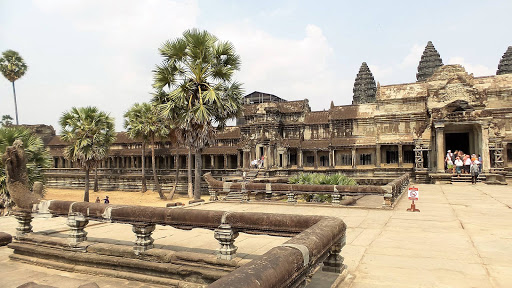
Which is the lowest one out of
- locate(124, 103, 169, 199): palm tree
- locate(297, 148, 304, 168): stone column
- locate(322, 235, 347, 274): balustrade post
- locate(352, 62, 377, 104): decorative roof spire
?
locate(322, 235, 347, 274): balustrade post

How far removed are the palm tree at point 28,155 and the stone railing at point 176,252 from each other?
1178 centimetres

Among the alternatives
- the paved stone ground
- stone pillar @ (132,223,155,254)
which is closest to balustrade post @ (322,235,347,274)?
the paved stone ground

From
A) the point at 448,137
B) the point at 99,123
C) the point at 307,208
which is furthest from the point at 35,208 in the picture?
the point at 448,137

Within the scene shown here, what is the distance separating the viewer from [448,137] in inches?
1320

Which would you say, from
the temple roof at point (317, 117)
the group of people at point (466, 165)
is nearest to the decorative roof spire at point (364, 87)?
the temple roof at point (317, 117)

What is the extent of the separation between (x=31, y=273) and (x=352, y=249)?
5.56m

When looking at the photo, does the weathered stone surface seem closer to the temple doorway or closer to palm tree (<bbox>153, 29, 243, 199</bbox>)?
palm tree (<bbox>153, 29, 243, 199</bbox>)

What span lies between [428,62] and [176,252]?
201 ft

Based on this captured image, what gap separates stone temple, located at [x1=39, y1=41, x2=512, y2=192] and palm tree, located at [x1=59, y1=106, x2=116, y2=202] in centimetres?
667

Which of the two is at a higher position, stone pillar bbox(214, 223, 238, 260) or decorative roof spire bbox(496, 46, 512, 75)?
decorative roof spire bbox(496, 46, 512, 75)

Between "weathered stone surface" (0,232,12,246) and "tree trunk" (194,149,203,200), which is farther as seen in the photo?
"tree trunk" (194,149,203,200)

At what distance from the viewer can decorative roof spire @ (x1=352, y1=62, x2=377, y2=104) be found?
61656 millimetres

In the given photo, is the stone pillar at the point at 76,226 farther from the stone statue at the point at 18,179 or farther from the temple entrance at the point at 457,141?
the temple entrance at the point at 457,141

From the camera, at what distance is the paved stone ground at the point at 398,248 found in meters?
4.91
